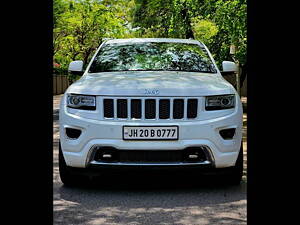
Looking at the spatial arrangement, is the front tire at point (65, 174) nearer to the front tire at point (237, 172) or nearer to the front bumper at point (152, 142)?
the front bumper at point (152, 142)

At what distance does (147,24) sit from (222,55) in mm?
8354

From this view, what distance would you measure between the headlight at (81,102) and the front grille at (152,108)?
0.18m

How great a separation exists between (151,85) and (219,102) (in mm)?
747

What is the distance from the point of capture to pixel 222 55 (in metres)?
20.6

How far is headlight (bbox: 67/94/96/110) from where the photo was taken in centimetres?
568

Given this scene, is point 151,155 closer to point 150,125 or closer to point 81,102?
point 150,125

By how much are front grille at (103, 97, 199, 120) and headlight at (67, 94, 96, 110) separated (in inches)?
7.0

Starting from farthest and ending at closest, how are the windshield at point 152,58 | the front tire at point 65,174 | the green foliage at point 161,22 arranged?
the green foliage at point 161,22
the windshield at point 152,58
the front tire at point 65,174

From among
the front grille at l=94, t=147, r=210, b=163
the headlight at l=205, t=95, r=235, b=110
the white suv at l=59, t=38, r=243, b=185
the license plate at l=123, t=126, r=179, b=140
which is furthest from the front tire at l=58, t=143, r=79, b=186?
the headlight at l=205, t=95, r=235, b=110

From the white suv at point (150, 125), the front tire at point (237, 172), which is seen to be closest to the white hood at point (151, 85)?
the white suv at point (150, 125)

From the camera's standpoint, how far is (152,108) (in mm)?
5566

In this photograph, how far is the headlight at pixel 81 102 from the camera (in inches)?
224

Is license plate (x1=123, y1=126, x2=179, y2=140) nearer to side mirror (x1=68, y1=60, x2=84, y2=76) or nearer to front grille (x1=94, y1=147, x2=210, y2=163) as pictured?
front grille (x1=94, y1=147, x2=210, y2=163)
